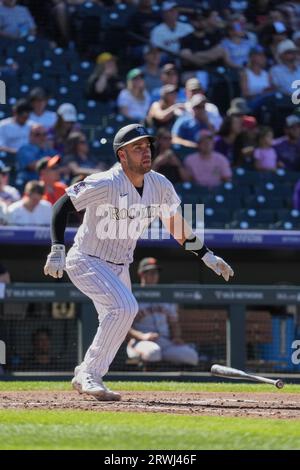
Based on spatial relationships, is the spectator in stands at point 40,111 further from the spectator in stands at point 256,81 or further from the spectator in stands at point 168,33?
the spectator in stands at point 256,81

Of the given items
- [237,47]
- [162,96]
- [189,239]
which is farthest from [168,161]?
[189,239]

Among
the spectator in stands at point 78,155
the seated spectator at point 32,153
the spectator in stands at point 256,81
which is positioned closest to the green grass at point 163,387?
the seated spectator at point 32,153

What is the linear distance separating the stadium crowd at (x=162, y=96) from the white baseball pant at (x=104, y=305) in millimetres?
4290

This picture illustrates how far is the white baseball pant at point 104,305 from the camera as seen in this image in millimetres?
6688

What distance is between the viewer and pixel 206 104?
1402cm

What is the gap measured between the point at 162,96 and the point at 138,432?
8.81 m

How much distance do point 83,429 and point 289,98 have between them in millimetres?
10490

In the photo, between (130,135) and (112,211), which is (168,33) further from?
(112,211)

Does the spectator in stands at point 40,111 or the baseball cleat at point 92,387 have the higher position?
the spectator in stands at point 40,111

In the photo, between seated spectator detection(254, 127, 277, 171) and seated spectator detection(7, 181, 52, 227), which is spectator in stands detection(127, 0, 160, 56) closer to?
seated spectator detection(254, 127, 277, 171)

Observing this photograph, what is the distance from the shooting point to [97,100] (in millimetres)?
14594

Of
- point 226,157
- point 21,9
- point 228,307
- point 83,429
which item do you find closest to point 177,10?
point 21,9
